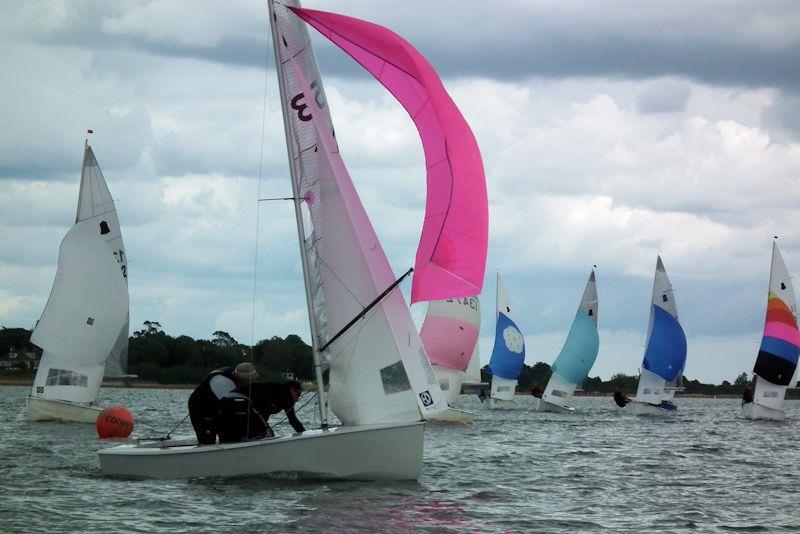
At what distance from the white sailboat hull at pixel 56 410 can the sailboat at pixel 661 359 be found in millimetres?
27777

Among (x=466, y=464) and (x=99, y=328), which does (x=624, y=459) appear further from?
(x=99, y=328)

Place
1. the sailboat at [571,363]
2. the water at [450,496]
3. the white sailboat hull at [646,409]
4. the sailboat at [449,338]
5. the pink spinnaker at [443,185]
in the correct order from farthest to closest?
the sailboat at [571,363]
the white sailboat hull at [646,409]
the sailboat at [449,338]
the pink spinnaker at [443,185]
the water at [450,496]

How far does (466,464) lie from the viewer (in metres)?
23.2

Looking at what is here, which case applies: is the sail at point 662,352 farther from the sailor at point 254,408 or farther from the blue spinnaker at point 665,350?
the sailor at point 254,408

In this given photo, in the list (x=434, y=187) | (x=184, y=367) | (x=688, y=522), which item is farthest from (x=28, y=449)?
(x=184, y=367)

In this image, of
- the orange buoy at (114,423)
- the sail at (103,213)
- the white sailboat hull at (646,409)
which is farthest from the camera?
the white sailboat hull at (646,409)

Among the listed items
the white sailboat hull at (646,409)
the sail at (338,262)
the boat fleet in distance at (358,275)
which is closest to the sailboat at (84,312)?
the boat fleet in distance at (358,275)

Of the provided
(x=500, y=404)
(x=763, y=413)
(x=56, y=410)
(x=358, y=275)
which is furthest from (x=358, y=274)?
(x=500, y=404)

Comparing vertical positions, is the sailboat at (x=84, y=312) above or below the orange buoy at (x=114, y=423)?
above

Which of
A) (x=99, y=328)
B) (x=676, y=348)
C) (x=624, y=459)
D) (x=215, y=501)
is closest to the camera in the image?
(x=215, y=501)

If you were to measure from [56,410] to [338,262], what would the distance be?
17766mm

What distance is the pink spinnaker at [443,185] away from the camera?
16.9m

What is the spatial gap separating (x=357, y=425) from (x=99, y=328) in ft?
61.9

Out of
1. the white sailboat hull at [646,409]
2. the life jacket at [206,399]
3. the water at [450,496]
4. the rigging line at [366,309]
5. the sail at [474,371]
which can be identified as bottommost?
the water at [450,496]
